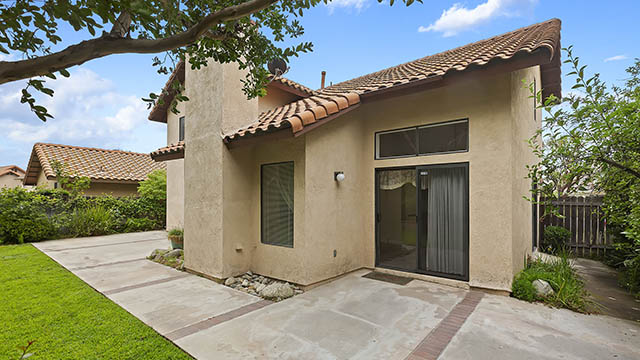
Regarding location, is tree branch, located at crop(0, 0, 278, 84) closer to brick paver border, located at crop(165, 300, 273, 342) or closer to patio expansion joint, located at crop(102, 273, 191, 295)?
brick paver border, located at crop(165, 300, 273, 342)

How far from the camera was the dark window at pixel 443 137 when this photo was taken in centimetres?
639

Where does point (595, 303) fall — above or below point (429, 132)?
below

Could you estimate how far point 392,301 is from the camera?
215 inches

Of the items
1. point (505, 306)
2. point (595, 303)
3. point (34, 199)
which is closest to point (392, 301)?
point (505, 306)

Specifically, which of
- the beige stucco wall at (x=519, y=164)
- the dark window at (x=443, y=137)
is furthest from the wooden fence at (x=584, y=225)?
the dark window at (x=443, y=137)

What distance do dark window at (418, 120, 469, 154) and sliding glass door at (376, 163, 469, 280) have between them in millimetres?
429

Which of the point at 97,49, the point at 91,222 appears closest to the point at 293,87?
the point at 97,49

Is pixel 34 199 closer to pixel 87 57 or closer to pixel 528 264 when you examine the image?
pixel 87 57

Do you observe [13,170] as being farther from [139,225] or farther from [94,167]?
[139,225]

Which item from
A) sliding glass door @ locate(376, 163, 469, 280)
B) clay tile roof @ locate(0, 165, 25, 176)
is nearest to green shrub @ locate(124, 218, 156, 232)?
sliding glass door @ locate(376, 163, 469, 280)

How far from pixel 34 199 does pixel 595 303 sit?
20.4m

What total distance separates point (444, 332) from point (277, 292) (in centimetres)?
319

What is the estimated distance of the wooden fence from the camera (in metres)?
9.65

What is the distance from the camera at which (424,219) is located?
6.82 metres
